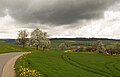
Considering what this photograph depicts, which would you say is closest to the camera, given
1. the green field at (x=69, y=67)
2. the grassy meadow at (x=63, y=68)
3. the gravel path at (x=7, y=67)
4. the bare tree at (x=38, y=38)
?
the gravel path at (x=7, y=67)

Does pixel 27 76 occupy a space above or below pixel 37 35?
below

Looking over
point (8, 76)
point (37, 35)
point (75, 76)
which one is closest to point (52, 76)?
point (75, 76)

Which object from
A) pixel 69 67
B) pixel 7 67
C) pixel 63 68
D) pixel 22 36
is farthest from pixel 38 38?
pixel 7 67

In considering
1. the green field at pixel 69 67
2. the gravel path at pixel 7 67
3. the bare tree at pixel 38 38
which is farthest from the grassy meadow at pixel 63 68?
the bare tree at pixel 38 38

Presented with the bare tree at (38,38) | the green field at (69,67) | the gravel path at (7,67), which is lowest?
the green field at (69,67)

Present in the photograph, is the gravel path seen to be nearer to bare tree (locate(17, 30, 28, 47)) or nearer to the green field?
the green field

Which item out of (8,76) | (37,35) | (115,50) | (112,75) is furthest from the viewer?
(115,50)

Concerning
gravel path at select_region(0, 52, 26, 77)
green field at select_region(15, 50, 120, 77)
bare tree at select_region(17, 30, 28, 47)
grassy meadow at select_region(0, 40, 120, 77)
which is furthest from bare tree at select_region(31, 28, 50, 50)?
gravel path at select_region(0, 52, 26, 77)

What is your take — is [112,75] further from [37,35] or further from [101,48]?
[101,48]

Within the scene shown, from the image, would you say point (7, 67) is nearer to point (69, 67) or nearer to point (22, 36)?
point (69, 67)

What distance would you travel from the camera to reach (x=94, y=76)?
28359 mm

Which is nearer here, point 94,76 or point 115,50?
point 94,76

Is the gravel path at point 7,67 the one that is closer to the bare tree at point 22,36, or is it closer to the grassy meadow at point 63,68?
the grassy meadow at point 63,68

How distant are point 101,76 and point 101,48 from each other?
138m
